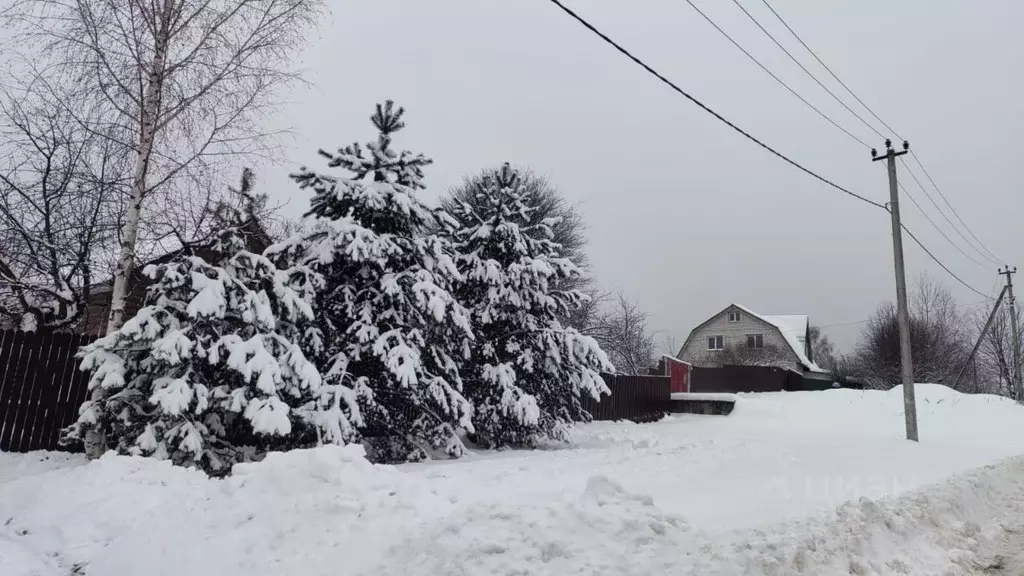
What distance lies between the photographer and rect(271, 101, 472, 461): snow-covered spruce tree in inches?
345

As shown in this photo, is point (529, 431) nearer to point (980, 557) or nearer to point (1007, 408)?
point (980, 557)

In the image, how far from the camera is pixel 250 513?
14.4 ft

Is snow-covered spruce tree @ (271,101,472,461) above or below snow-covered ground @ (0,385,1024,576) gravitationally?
above

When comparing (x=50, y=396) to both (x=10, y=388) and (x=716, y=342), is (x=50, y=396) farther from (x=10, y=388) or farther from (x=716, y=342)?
(x=716, y=342)

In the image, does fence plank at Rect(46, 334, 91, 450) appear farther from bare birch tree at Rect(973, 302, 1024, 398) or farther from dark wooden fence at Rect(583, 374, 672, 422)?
bare birch tree at Rect(973, 302, 1024, 398)

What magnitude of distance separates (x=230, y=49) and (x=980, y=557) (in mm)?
10897

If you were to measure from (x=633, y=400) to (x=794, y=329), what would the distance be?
3999cm

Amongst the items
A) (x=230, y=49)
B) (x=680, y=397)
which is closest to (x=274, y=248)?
(x=230, y=49)

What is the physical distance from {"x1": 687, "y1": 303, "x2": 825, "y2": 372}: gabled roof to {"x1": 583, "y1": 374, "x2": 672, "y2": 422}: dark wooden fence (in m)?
32.1

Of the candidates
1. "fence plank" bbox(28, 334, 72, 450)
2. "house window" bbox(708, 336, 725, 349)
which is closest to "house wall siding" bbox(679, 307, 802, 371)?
"house window" bbox(708, 336, 725, 349)

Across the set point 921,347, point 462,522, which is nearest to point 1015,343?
point 921,347

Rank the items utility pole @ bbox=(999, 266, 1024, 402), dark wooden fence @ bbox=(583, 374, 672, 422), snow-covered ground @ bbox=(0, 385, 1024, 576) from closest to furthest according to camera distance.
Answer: snow-covered ground @ bbox=(0, 385, 1024, 576), dark wooden fence @ bbox=(583, 374, 672, 422), utility pole @ bbox=(999, 266, 1024, 402)

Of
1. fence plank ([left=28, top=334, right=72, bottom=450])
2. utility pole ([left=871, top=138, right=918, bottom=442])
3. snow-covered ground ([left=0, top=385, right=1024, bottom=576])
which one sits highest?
utility pole ([left=871, top=138, right=918, bottom=442])

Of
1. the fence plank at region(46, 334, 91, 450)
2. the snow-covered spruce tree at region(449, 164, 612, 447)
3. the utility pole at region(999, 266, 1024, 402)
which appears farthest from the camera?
the utility pole at region(999, 266, 1024, 402)
